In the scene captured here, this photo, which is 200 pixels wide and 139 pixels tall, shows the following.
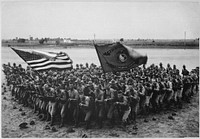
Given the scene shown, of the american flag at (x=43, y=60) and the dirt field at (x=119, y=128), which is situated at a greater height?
the american flag at (x=43, y=60)

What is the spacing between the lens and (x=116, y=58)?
707 cm

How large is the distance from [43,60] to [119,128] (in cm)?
294

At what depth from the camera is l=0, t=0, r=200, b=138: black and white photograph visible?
22.1ft

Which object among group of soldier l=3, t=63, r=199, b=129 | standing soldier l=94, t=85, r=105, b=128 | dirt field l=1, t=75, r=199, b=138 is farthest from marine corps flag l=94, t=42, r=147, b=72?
dirt field l=1, t=75, r=199, b=138

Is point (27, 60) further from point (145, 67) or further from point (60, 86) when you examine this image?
point (145, 67)

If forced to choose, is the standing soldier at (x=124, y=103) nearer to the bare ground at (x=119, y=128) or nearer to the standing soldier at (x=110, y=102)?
the standing soldier at (x=110, y=102)

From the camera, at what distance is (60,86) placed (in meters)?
6.80

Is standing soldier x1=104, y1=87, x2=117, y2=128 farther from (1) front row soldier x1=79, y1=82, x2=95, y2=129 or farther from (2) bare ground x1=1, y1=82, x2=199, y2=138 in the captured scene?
(1) front row soldier x1=79, y1=82, x2=95, y2=129

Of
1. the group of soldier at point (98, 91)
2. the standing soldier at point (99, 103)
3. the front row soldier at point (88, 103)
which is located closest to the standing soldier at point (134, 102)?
the group of soldier at point (98, 91)

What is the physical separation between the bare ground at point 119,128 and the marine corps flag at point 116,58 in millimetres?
1603

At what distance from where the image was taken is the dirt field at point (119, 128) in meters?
6.70

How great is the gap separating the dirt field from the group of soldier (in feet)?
0.63

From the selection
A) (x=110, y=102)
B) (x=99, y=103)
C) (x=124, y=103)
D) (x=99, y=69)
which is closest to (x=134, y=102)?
(x=124, y=103)

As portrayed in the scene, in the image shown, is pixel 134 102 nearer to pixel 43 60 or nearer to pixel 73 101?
pixel 73 101
